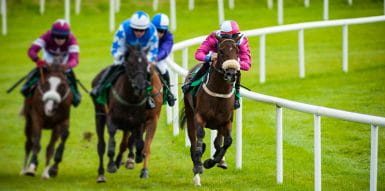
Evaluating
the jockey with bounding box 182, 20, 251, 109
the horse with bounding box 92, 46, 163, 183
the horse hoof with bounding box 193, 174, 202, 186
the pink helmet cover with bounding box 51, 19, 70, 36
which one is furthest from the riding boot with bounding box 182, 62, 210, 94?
the pink helmet cover with bounding box 51, 19, 70, 36

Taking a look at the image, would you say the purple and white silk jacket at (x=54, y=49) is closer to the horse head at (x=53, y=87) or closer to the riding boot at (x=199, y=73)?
the horse head at (x=53, y=87)

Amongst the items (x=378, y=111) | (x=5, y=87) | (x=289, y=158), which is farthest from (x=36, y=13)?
(x=289, y=158)

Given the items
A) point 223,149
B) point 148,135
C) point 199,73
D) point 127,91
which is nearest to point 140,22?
point 127,91

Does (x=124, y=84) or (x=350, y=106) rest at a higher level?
(x=124, y=84)

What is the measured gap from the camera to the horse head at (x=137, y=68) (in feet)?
37.9

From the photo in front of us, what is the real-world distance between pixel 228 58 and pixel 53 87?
6.36ft

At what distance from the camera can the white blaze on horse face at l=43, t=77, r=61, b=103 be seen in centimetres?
1201

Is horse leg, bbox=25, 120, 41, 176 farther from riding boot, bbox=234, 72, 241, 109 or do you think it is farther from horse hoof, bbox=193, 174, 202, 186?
riding boot, bbox=234, 72, 241, 109

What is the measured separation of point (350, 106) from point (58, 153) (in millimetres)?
6064

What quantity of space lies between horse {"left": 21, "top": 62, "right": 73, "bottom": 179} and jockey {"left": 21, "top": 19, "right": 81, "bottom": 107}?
0.12 m

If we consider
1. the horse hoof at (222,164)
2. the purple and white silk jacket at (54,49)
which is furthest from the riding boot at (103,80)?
the horse hoof at (222,164)

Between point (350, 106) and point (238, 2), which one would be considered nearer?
point (350, 106)

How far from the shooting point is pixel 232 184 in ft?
40.8

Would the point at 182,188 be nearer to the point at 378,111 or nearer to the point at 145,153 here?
the point at 145,153
